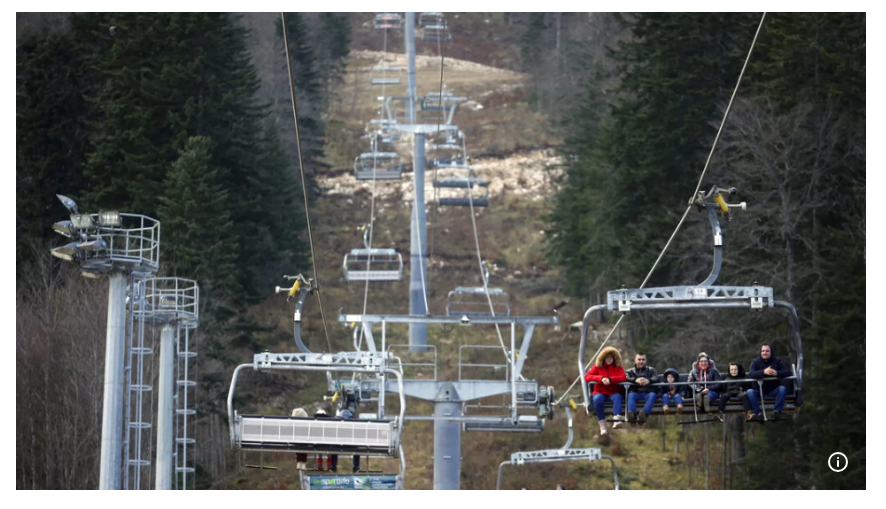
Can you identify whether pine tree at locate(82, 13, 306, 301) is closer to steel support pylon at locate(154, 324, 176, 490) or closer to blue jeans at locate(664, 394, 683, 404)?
steel support pylon at locate(154, 324, 176, 490)

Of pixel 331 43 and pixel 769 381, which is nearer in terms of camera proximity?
pixel 769 381

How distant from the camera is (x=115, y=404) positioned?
2462 centimetres

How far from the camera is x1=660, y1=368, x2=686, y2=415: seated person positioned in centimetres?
1805

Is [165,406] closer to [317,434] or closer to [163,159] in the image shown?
[317,434]

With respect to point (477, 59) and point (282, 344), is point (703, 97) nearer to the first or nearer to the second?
point (282, 344)

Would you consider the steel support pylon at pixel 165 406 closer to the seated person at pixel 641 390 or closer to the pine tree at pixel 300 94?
the seated person at pixel 641 390

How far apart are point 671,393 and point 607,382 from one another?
0.78m

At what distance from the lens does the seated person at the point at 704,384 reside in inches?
714

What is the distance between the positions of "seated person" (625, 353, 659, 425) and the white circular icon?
1562cm

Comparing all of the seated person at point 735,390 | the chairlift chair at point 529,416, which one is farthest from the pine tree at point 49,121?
the seated person at point 735,390

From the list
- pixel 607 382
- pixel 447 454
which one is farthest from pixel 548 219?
pixel 607 382

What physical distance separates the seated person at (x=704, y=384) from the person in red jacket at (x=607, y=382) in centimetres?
84

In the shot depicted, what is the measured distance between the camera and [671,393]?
59.7 ft

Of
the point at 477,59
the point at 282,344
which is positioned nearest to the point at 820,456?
the point at 282,344
